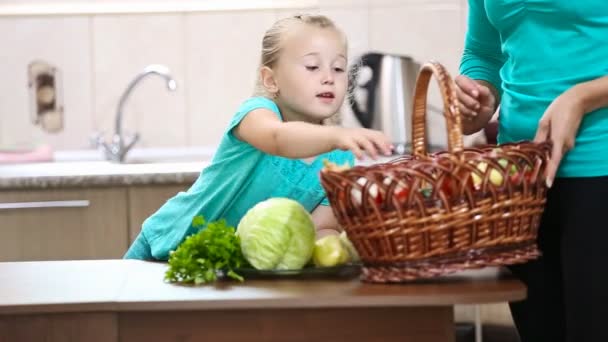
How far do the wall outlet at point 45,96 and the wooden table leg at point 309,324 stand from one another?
2333 millimetres

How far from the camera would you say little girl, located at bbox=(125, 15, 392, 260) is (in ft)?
5.67

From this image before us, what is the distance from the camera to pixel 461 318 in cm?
325

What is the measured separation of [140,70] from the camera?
354 centimetres

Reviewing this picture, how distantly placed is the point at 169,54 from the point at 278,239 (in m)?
2.19

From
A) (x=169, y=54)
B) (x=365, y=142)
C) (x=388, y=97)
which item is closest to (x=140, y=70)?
(x=169, y=54)

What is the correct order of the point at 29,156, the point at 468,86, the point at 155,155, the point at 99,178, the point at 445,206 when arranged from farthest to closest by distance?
the point at 155,155 → the point at 29,156 → the point at 99,178 → the point at 468,86 → the point at 445,206

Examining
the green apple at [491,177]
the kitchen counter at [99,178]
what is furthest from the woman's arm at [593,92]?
the kitchen counter at [99,178]

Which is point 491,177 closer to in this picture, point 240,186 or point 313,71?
point 313,71

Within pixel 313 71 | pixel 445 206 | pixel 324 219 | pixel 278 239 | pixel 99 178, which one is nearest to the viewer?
pixel 445 206

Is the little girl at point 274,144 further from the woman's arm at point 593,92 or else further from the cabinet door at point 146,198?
the cabinet door at point 146,198

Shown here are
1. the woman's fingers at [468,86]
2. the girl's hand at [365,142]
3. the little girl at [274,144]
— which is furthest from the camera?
the little girl at [274,144]

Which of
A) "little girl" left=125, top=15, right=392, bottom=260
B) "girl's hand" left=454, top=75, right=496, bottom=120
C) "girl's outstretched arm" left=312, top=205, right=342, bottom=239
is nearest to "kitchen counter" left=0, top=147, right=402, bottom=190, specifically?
"little girl" left=125, top=15, right=392, bottom=260

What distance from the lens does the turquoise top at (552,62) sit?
1412 millimetres

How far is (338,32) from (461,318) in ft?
5.59
